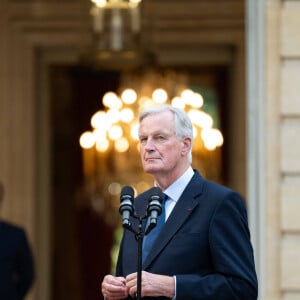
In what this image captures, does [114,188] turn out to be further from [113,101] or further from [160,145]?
[160,145]

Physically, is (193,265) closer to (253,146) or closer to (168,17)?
(253,146)

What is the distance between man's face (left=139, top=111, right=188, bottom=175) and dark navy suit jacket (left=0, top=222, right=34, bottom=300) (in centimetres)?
434

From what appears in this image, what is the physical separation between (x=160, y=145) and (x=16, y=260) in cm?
458

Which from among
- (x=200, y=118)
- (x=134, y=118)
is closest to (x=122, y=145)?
(x=134, y=118)

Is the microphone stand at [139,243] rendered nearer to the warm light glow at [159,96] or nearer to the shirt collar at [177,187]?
the shirt collar at [177,187]

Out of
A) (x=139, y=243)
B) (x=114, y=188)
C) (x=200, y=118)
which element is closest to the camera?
(x=139, y=243)

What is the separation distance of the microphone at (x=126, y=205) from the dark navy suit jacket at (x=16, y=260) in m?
4.36

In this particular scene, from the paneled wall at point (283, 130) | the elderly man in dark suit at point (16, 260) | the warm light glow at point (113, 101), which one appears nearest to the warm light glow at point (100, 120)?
the warm light glow at point (113, 101)

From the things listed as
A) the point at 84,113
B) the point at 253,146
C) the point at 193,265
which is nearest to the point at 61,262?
the point at 84,113

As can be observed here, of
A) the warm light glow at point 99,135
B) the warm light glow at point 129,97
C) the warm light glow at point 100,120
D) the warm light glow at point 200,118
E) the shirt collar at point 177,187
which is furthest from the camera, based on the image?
the warm light glow at point 99,135

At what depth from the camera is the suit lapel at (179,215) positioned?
15.8 ft

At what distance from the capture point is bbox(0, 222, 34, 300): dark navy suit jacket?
9.07 meters

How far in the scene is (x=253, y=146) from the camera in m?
8.05

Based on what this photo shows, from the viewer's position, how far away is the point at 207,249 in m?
4.76
